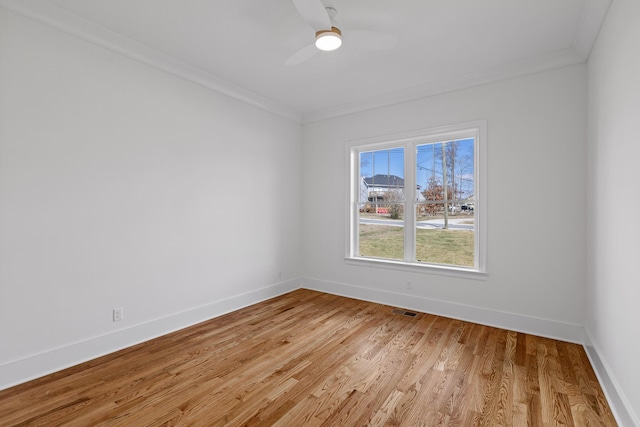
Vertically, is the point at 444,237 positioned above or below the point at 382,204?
below

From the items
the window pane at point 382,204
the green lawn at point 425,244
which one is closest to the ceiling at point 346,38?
the window pane at point 382,204

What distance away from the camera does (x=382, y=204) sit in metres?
4.52

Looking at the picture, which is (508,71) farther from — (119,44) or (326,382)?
(119,44)

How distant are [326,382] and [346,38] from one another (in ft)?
8.87

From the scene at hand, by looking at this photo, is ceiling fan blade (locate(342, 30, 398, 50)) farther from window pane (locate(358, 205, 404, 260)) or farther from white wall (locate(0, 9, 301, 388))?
window pane (locate(358, 205, 404, 260))

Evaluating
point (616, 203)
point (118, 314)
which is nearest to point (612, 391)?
point (616, 203)

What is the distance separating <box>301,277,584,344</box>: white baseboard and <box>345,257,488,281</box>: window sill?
1.14 ft

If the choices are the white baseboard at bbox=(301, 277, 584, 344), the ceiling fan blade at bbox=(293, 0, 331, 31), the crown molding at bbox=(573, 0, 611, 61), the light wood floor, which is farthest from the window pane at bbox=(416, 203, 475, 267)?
the ceiling fan blade at bbox=(293, 0, 331, 31)

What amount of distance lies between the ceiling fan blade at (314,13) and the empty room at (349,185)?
3cm

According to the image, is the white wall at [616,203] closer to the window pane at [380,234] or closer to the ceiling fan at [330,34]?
the ceiling fan at [330,34]

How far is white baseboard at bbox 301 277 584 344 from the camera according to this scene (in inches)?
121

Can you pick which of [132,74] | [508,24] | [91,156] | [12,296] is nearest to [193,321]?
[12,296]

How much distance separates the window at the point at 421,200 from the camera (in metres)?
3.75

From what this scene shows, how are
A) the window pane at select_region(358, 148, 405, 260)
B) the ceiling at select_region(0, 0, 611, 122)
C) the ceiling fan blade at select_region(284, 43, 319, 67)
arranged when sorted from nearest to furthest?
the ceiling at select_region(0, 0, 611, 122) < the ceiling fan blade at select_region(284, 43, 319, 67) < the window pane at select_region(358, 148, 405, 260)
